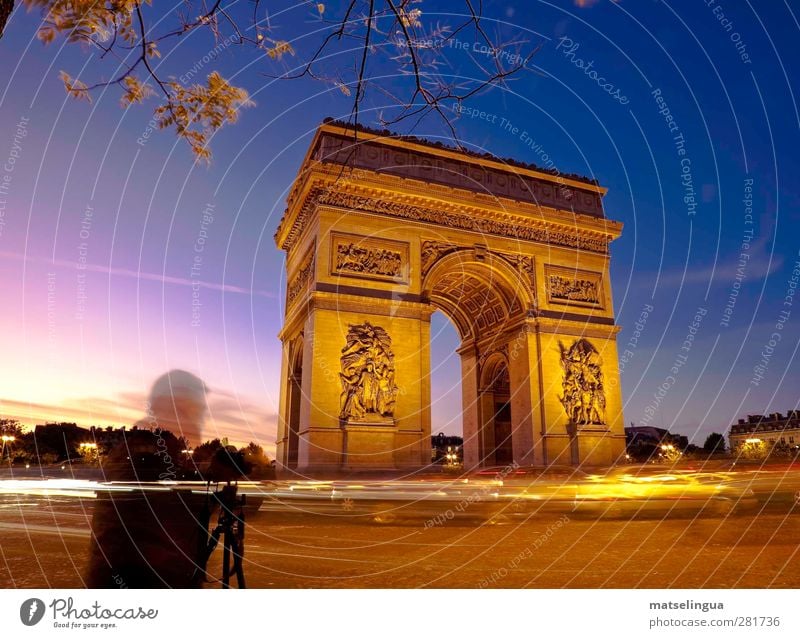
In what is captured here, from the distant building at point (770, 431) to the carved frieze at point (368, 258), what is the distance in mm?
21085

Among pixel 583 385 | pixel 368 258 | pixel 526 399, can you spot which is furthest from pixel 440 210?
pixel 583 385

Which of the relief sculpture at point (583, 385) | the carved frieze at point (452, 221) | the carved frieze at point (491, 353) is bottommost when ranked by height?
the relief sculpture at point (583, 385)

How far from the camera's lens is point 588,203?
2345 centimetres

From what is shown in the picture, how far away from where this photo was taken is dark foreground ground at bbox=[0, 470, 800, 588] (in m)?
4.29

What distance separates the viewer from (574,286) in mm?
21969

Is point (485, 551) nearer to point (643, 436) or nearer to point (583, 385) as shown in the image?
point (583, 385)

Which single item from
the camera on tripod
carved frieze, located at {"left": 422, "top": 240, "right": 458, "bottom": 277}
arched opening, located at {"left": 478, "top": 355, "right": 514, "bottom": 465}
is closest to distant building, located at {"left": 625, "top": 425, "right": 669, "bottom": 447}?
arched opening, located at {"left": 478, "top": 355, "right": 514, "bottom": 465}

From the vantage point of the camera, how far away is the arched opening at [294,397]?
20.5m

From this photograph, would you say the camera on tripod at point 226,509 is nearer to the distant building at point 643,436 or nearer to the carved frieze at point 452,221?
the carved frieze at point 452,221

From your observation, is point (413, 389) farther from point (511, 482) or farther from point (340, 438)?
point (511, 482)

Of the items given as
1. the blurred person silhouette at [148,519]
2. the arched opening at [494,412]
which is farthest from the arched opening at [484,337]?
the blurred person silhouette at [148,519]

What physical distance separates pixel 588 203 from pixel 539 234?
360 centimetres

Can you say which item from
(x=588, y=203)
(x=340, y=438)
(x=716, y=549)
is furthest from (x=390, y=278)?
(x=716, y=549)

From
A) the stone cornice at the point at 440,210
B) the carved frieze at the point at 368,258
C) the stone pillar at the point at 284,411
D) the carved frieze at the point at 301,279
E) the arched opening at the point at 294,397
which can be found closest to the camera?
the carved frieze at the point at 368,258
